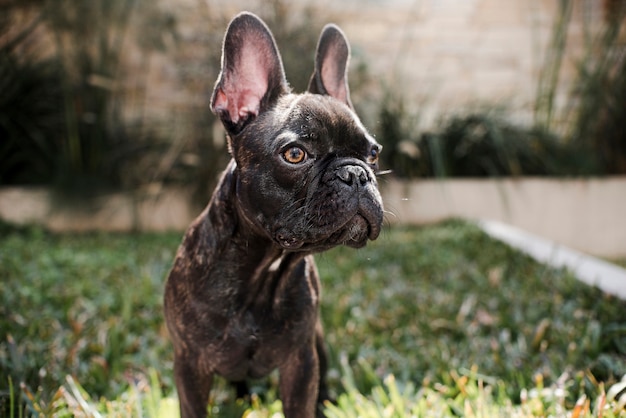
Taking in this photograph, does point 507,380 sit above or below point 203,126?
above

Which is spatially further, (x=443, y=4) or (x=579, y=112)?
(x=443, y=4)

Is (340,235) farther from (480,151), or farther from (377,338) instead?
(480,151)

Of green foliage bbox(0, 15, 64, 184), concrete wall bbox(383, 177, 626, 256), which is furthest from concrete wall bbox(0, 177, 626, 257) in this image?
green foliage bbox(0, 15, 64, 184)

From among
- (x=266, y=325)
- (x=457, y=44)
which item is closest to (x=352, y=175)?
(x=266, y=325)

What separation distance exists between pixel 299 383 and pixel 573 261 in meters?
3.13

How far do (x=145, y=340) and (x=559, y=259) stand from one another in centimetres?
299

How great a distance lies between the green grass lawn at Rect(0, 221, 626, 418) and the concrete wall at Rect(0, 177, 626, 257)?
1.60m

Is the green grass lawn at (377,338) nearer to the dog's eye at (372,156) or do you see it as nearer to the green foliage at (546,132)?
the dog's eye at (372,156)

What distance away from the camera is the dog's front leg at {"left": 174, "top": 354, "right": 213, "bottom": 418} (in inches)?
62.6

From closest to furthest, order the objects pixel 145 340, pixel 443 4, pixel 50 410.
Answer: pixel 50 410 < pixel 145 340 < pixel 443 4

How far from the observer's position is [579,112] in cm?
685

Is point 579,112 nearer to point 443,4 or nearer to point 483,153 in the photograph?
point 483,153

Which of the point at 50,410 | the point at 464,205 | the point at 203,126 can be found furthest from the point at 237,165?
the point at 464,205

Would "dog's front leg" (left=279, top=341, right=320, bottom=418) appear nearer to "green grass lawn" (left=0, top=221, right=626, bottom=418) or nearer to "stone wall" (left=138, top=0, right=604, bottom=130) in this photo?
"green grass lawn" (left=0, top=221, right=626, bottom=418)
